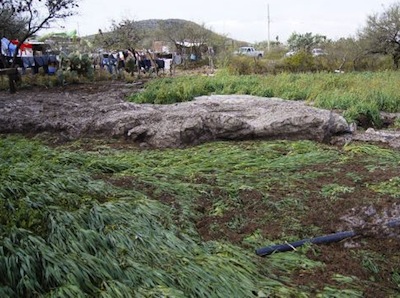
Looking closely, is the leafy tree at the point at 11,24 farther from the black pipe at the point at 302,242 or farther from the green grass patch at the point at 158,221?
the black pipe at the point at 302,242

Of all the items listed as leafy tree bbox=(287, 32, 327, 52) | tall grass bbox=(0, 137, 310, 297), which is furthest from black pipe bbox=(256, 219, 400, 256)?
leafy tree bbox=(287, 32, 327, 52)

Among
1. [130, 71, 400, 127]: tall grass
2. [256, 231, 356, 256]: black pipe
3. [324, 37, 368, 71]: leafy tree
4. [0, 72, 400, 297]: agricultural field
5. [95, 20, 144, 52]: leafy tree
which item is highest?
[95, 20, 144, 52]: leafy tree

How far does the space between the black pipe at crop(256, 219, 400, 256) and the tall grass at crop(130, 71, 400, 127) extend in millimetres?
6240

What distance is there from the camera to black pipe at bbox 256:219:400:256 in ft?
13.8

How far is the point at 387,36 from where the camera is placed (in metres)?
31.4

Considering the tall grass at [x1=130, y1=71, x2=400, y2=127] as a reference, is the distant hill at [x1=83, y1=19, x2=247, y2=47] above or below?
above

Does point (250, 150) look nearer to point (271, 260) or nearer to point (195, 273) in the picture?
point (271, 260)

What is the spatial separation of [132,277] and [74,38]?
125 ft

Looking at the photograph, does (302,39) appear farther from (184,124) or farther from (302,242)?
(302,242)

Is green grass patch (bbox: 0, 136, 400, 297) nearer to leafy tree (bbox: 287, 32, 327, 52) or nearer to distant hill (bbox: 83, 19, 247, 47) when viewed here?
distant hill (bbox: 83, 19, 247, 47)

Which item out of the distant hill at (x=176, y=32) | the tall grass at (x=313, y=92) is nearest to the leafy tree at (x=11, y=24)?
the tall grass at (x=313, y=92)

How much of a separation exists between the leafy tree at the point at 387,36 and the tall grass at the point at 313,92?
15.9 metres

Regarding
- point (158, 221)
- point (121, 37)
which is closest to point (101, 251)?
point (158, 221)

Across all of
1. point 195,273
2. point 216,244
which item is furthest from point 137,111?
point 195,273
